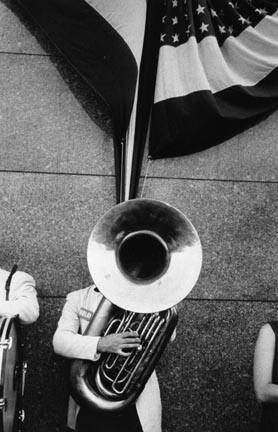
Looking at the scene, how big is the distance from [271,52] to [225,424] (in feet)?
10.7

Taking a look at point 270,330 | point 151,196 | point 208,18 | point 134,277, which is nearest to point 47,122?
point 151,196

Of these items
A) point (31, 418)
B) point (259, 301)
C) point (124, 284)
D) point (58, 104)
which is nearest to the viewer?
point (124, 284)

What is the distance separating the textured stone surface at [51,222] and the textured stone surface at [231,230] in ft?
1.83

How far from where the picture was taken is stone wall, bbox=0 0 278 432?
4.13 metres

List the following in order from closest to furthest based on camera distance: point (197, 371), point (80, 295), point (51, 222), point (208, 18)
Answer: point (80, 295), point (197, 371), point (51, 222), point (208, 18)

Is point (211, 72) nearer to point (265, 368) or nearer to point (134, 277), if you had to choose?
point (134, 277)

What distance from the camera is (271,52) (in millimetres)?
4453

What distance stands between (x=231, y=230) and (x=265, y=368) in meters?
1.62

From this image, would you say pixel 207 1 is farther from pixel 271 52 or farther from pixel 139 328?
pixel 139 328

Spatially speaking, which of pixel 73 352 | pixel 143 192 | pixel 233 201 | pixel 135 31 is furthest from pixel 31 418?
pixel 135 31

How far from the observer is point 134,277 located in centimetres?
310

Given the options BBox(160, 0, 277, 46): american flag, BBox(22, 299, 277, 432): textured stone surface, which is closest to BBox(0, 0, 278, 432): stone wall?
BBox(22, 299, 277, 432): textured stone surface

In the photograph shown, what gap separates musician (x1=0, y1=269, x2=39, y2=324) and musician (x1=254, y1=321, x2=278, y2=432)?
1551 millimetres

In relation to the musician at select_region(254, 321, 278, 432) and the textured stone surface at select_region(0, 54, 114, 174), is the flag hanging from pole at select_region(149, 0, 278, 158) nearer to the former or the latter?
the textured stone surface at select_region(0, 54, 114, 174)
